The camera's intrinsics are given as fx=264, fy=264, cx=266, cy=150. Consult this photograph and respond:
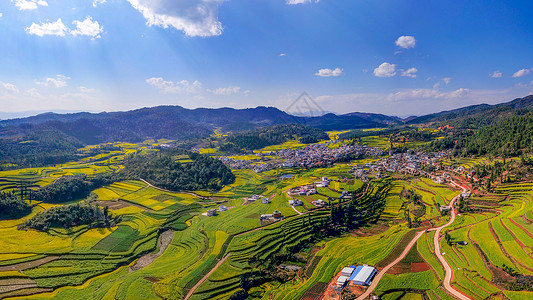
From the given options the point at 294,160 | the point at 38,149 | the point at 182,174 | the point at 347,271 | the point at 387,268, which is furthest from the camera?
the point at 38,149

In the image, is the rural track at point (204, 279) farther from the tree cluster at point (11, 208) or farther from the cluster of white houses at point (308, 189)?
the tree cluster at point (11, 208)

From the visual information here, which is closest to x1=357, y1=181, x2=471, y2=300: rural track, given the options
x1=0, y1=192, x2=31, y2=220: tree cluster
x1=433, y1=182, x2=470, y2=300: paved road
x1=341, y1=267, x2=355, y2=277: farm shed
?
x1=433, y1=182, x2=470, y2=300: paved road

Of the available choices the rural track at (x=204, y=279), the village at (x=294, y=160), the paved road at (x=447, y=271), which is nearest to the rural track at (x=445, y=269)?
the paved road at (x=447, y=271)

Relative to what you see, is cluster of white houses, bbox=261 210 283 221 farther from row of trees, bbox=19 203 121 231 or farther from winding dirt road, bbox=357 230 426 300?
row of trees, bbox=19 203 121 231

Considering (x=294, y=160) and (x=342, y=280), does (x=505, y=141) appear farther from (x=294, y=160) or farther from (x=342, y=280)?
(x=342, y=280)

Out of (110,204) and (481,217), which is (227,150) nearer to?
(110,204)

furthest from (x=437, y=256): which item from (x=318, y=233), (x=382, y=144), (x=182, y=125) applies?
(x=182, y=125)

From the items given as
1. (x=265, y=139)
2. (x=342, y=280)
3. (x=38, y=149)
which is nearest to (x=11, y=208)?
(x=342, y=280)

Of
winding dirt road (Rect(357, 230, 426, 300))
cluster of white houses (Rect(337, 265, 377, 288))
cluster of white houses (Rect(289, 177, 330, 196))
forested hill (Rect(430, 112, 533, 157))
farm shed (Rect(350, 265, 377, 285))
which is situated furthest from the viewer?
forested hill (Rect(430, 112, 533, 157))
